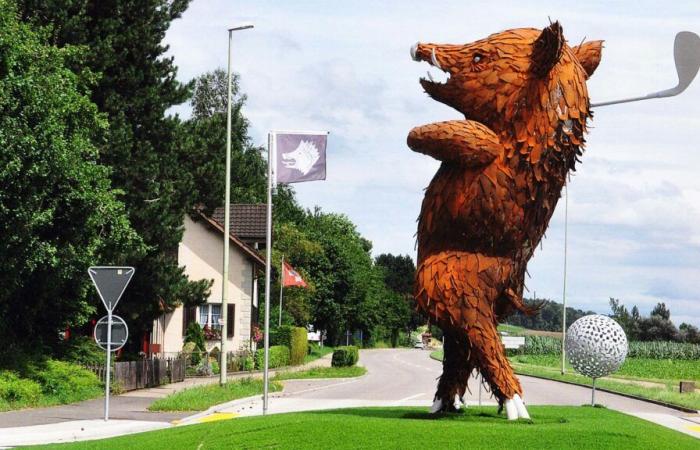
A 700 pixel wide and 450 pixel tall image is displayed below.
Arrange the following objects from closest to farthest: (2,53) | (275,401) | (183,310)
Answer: (2,53) → (275,401) → (183,310)

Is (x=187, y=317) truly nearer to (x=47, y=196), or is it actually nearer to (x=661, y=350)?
(x=47, y=196)

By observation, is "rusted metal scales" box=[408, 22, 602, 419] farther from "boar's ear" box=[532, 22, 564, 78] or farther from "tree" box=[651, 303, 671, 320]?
"tree" box=[651, 303, 671, 320]

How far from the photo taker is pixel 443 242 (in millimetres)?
15000

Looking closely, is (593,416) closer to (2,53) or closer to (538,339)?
(2,53)

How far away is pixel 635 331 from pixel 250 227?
1988 inches

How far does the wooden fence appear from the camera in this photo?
30.3 metres

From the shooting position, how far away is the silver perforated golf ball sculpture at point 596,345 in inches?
854

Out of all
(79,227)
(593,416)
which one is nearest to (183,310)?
(79,227)

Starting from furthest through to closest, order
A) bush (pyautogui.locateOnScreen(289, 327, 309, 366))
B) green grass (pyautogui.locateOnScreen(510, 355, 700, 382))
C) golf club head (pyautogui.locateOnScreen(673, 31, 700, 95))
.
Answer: bush (pyautogui.locateOnScreen(289, 327, 309, 366)) < green grass (pyautogui.locateOnScreen(510, 355, 700, 382)) < golf club head (pyautogui.locateOnScreen(673, 31, 700, 95))

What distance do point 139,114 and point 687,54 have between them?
20376mm

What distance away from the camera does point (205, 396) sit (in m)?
27.2

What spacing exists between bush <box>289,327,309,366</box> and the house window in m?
5.45

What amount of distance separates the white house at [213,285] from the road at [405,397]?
8.20 m

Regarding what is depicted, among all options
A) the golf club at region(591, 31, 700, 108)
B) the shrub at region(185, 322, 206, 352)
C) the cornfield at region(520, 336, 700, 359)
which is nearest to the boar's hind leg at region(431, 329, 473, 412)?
the golf club at region(591, 31, 700, 108)
